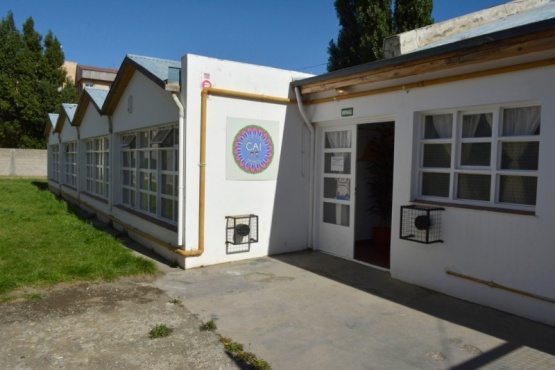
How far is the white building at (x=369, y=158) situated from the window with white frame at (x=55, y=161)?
34.1ft

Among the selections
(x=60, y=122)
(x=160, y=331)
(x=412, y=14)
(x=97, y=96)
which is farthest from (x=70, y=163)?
(x=412, y=14)

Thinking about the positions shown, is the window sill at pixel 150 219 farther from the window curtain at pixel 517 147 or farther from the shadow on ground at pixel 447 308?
the window curtain at pixel 517 147

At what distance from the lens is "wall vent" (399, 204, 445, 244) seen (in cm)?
545

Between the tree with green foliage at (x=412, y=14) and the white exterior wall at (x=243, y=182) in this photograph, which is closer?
the white exterior wall at (x=243, y=182)

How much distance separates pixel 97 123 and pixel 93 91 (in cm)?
127

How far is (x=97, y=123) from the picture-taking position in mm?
11898

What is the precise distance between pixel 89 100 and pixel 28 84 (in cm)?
2159

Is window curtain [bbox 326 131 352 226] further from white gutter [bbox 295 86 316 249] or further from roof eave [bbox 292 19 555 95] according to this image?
roof eave [bbox 292 19 555 95]

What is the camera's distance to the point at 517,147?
492 centimetres

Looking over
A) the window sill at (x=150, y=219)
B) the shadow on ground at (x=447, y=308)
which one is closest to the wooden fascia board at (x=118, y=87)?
the window sill at (x=150, y=219)

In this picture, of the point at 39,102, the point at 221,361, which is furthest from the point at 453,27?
the point at 39,102

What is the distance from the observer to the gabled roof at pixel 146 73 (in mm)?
6844

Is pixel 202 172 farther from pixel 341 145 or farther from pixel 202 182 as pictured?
pixel 341 145

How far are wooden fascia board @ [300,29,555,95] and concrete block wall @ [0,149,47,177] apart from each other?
92.6ft
